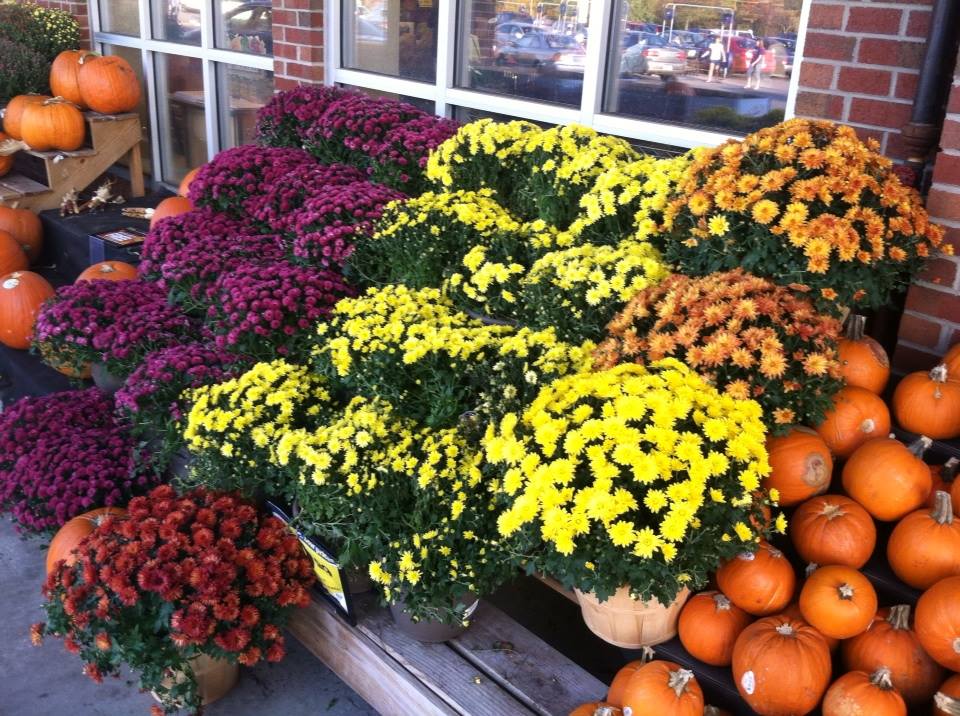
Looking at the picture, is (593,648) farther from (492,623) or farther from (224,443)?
(224,443)

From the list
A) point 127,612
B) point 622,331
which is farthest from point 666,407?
point 127,612

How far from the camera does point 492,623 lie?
2.22 meters

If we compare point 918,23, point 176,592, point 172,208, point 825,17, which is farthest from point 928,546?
point 172,208

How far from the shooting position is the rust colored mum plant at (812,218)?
1.83 m

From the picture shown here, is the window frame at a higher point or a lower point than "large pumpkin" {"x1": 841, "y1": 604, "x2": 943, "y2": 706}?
higher

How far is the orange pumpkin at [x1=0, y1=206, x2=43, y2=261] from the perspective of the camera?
503 cm

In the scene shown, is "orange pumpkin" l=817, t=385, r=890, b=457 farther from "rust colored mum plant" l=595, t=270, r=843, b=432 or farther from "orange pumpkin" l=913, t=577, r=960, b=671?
"orange pumpkin" l=913, t=577, r=960, b=671

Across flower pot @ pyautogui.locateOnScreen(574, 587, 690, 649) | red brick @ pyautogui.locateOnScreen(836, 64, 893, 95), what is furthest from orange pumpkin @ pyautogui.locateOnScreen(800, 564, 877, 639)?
red brick @ pyautogui.locateOnScreen(836, 64, 893, 95)

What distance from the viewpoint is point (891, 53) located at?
7.61 ft

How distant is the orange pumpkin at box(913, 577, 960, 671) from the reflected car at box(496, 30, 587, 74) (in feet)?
7.87

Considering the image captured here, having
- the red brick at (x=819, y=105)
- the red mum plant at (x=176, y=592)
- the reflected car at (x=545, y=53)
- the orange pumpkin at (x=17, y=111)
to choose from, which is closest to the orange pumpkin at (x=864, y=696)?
the red mum plant at (x=176, y=592)

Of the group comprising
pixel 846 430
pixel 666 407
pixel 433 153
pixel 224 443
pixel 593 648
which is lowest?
pixel 593 648

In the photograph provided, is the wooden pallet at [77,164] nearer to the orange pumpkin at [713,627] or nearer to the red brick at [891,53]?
the red brick at [891,53]

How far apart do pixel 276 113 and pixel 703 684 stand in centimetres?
295
